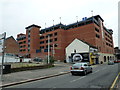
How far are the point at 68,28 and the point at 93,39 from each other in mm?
19321

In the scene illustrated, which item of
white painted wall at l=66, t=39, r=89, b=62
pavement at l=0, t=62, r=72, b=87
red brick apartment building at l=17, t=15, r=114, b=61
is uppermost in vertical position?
red brick apartment building at l=17, t=15, r=114, b=61

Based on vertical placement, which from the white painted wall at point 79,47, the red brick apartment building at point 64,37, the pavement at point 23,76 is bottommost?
the pavement at point 23,76

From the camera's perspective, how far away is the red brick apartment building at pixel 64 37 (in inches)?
2002

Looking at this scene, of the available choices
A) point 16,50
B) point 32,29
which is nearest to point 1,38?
point 16,50

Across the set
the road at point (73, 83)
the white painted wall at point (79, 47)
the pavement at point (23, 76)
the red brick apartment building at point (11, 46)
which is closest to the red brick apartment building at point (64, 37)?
the white painted wall at point (79, 47)

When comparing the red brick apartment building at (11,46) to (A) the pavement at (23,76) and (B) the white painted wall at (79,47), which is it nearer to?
(B) the white painted wall at (79,47)

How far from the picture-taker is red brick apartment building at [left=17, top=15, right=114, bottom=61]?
50844 mm

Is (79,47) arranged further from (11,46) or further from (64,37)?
(11,46)

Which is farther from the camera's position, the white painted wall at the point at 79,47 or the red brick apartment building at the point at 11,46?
the red brick apartment building at the point at 11,46

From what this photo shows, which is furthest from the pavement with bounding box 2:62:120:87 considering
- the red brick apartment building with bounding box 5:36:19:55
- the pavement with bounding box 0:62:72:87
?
the red brick apartment building with bounding box 5:36:19:55

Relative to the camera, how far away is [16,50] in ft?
163

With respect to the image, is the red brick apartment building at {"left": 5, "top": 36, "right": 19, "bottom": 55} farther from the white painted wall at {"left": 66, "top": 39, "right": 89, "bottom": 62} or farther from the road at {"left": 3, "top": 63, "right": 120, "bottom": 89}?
the road at {"left": 3, "top": 63, "right": 120, "bottom": 89}

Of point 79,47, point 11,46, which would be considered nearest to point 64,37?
point 79,47

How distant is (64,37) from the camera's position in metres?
61.5
